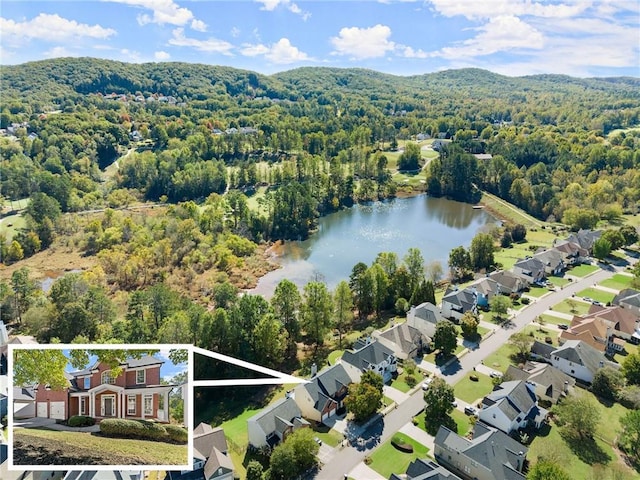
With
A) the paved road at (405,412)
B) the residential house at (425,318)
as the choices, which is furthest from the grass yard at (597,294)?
the residential house at (425,318)

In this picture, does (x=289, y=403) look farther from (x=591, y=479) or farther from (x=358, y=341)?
(x=591, y=479)

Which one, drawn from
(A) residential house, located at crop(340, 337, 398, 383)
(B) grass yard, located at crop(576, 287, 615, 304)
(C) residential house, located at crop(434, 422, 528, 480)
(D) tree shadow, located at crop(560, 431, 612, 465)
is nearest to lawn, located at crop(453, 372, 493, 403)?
(A) residential house, located at crop(340, 337, 398, 383)

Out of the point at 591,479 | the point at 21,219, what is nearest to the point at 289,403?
the point at 591,479

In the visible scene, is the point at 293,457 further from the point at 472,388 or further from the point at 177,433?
the point at 177,433

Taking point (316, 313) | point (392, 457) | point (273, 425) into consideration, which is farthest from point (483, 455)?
point (316, 313)

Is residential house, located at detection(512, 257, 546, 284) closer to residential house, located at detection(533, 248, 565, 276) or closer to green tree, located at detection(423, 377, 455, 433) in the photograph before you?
residential house, located at detection(533, 248, 565, 276)
